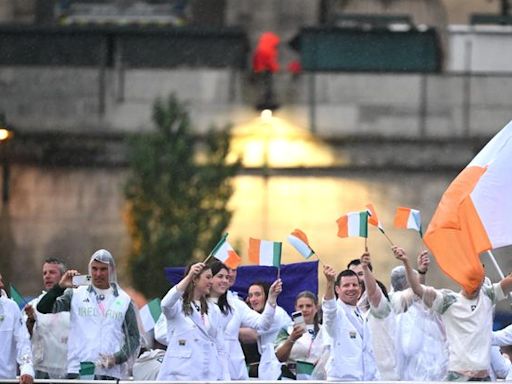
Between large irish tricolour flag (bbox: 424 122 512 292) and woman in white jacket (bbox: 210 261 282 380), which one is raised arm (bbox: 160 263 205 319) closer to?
woman in white jacket (bbox: 210 261 282 380)

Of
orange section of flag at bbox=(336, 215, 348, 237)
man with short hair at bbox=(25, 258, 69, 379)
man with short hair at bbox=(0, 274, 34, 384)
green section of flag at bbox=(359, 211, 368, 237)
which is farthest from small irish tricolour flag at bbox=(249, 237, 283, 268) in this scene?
man with short hair at bbox=(0, 274, 34, 384)

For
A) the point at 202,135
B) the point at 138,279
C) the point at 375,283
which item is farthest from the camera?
the point at 202,135

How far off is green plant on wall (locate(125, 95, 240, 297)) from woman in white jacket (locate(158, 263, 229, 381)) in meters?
16.1

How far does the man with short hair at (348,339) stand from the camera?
1820cm

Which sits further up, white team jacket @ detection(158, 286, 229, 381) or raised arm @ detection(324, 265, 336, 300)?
raised arm @ detection(324, 265, 336, 300)

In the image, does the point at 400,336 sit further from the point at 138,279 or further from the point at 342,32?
the point at 342,32

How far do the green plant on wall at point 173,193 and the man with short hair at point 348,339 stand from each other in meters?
16.1

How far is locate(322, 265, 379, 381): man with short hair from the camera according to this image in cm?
1820

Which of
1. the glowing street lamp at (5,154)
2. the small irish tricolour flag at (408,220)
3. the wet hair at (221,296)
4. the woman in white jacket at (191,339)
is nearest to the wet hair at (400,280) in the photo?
the small irish tricolour flag at (408,220)

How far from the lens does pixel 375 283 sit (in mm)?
18156

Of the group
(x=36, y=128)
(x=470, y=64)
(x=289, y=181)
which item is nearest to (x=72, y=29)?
(x=36, y=128)

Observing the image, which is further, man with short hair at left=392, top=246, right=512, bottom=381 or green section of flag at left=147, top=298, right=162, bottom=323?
green section of flag at left=147, top=298, right=162, bottom=323

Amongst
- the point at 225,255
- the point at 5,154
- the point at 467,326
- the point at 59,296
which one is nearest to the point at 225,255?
the point at 225,255

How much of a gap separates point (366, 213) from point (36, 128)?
19.8 metres
